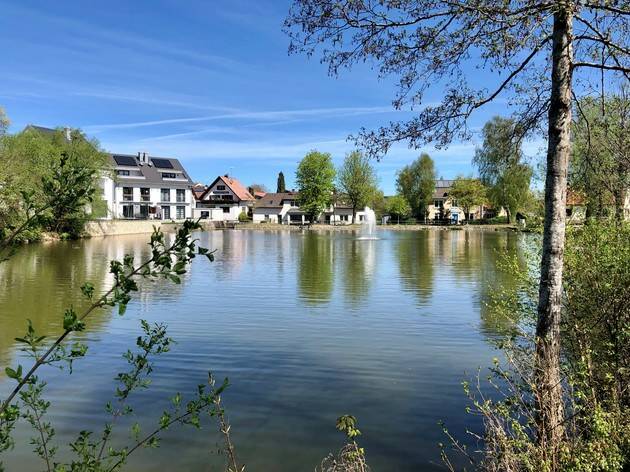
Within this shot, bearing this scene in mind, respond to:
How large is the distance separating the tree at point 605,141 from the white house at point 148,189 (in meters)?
72.8

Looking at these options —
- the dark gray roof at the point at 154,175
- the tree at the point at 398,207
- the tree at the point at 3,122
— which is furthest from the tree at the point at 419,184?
the tree at the point at 3,122

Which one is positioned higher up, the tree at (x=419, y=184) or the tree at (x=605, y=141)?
the tree at (x=419, y=184)

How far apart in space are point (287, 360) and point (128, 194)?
72.5 m

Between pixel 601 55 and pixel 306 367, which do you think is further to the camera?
pixel 306 367

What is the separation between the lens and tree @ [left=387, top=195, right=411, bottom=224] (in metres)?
94.4

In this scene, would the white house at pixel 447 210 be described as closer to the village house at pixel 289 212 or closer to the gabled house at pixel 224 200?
the village house at pixel 289 212

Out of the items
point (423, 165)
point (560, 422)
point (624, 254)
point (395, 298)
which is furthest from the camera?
point (423, 165)

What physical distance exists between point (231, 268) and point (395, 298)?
34.2 feet

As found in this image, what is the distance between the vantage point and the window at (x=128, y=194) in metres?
75.6

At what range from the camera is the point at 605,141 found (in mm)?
5531

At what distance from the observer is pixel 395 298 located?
1572cm

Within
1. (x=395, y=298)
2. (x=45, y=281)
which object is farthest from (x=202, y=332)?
(x=45, y=281)

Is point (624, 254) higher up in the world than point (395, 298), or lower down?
higher up

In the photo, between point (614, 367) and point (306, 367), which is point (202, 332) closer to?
point (306, 367)
